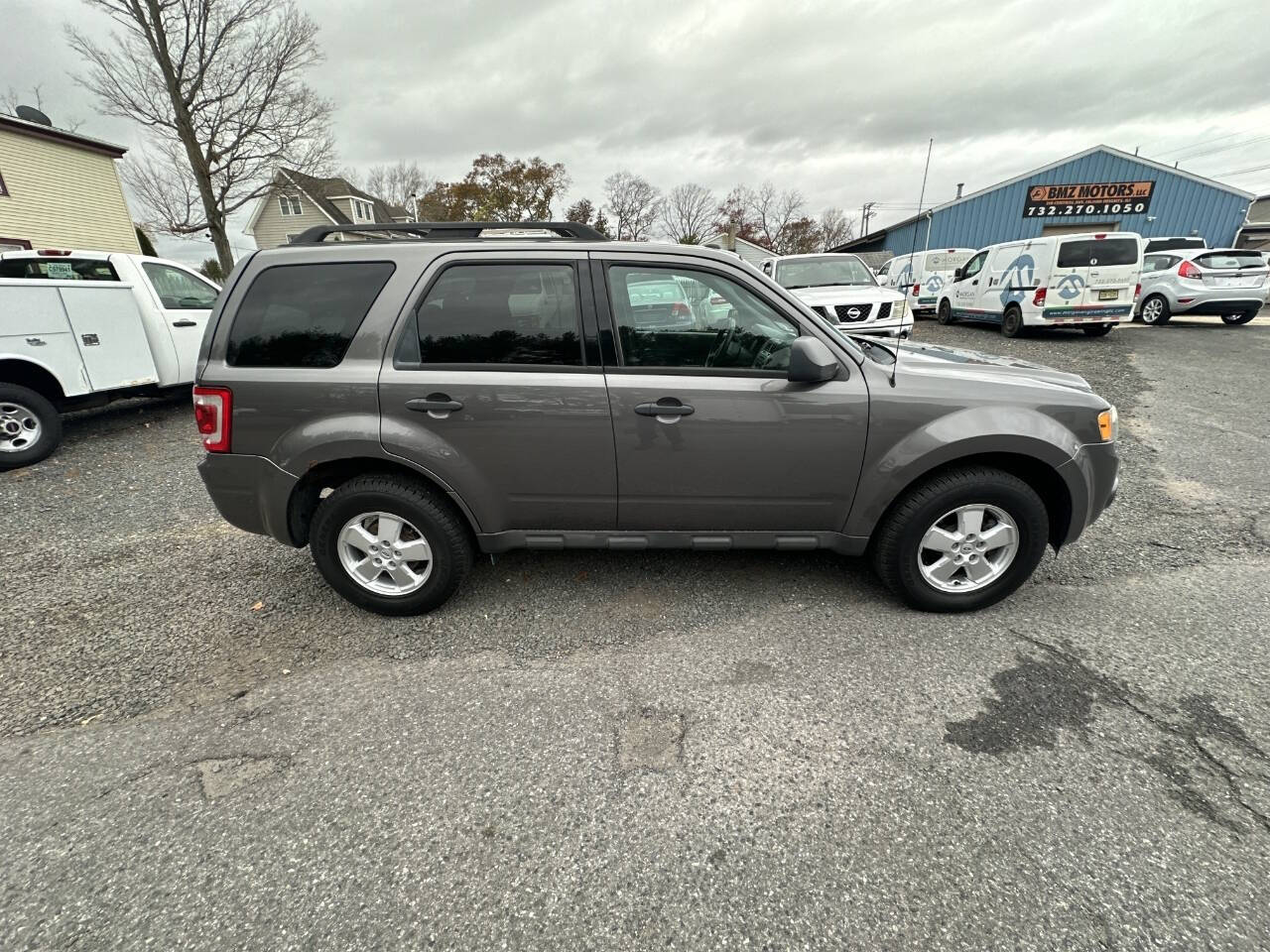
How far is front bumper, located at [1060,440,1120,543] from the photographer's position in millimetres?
2711

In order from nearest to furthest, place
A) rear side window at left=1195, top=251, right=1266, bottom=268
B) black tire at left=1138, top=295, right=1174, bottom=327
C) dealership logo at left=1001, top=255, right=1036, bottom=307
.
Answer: dealership logo at left=1001, top=255, right=1036, bottom=307 → rear side window at left=1195, top=251, right=1266, bottom=268 → black tire at left=1138, top=295, right=1174, bottom=327

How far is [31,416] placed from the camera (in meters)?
5.42

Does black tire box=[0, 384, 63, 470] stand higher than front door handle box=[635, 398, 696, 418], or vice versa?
front door handle box=[635, 398, 696, 418]

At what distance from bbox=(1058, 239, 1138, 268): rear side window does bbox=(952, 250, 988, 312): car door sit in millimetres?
2429

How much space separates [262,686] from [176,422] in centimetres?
621

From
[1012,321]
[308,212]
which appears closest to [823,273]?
[1012,321]

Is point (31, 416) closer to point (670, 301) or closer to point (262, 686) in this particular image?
point (262, 686)

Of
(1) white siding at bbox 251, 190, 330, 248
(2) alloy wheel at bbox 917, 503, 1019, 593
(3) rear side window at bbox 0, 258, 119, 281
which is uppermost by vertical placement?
(1) white siding at bbox 251, 190, 330, 248

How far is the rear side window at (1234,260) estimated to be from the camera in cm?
1210

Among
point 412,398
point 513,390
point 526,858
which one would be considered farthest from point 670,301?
point 526,858

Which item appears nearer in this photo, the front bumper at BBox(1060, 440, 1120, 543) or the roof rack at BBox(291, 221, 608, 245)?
the front bumper at BBox(1060, 440, 1120, 543)

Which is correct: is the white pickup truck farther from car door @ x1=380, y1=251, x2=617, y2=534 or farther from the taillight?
car door @ x1=380, y1=251, x2=617, y2=534

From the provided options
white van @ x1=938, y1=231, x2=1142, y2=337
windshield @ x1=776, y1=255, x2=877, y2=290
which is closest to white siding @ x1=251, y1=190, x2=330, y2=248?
windshield @ x1=776, y1=255, x2=877, y2=290

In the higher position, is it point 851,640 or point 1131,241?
point 1131,241
